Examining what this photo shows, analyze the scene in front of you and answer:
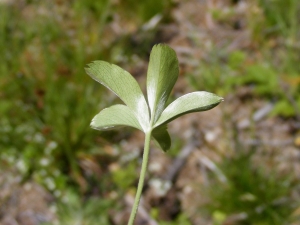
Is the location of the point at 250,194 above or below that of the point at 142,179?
below

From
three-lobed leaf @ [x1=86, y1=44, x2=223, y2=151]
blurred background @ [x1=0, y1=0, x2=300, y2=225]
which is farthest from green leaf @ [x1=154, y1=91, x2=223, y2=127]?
blurred background @ [x1=0, y1=0, x2=300, y2=225]

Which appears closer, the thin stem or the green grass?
the thin stem

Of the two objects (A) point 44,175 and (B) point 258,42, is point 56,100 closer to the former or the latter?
(A) point 44,175

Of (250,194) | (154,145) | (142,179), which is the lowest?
(250,194)

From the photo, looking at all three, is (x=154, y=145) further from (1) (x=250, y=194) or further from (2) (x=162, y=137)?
(2) (x=162, y=137)

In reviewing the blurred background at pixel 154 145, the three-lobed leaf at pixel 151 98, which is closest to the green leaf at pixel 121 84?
Result: the three-lobed leaf at pixel 151 98

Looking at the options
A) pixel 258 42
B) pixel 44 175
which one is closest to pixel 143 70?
pixel 258 42

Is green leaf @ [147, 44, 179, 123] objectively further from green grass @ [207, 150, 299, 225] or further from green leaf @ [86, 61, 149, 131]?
green grass @ [207, 150, 299, 225]

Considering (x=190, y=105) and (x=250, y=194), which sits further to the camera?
(x=250, y=194)

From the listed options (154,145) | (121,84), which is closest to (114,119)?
(121,84)
